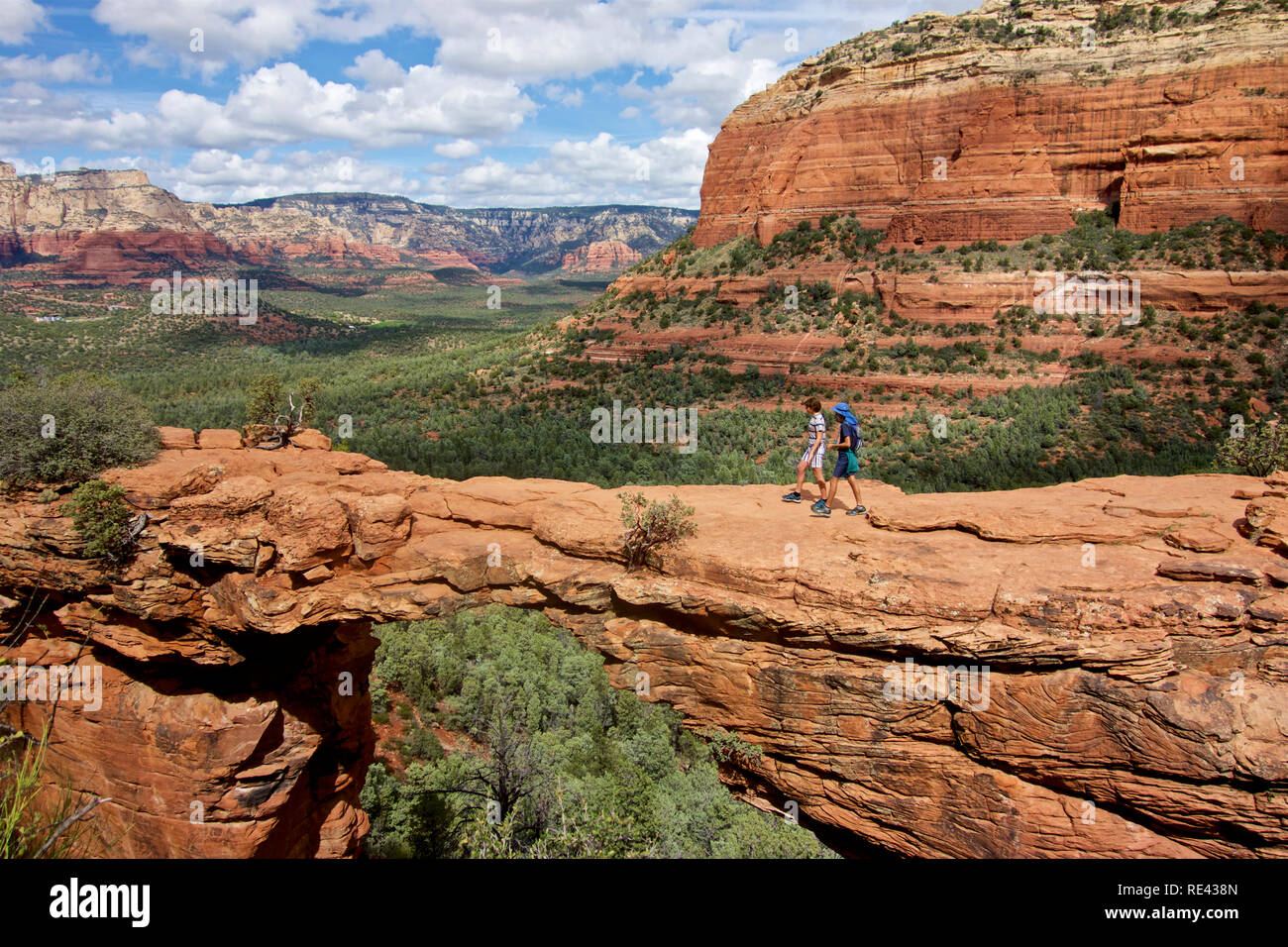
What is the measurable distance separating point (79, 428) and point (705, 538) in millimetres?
8400

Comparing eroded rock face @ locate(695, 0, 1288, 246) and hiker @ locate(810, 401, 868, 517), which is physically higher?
eroded rock face @ locate(695, 0, 1288, 246)

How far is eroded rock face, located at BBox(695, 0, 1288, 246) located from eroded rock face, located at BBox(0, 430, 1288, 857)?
37413 mm

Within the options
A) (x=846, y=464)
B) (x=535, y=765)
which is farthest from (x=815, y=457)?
(x=535, y=765)

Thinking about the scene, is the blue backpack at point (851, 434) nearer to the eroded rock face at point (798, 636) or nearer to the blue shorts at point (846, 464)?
the blue shorts at point (846, 464)

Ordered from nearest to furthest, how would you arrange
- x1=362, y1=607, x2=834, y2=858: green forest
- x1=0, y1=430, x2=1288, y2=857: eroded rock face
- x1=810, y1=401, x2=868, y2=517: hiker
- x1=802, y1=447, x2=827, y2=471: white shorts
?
x1=0, y1=430, x2=1288, y2=857: eroded rock face < x1=810, y1=401, x2=868, y2=517: hiker < x1=802, y1=447, x2=827, y2=471: white shorts < x1=362, y1=607, x2=834, y2=858: green forest

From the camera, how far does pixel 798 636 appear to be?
7.33m

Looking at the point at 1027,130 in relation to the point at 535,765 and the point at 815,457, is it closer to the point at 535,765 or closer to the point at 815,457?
the point at 815,457

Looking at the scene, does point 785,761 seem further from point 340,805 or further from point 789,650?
point 340,805

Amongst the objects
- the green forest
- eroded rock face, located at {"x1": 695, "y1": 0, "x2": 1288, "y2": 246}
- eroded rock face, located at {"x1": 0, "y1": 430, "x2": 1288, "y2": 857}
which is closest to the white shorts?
eroded rock face, located at {"x1": 0, "y1": 430, "x2": 1288, "y2": 857}

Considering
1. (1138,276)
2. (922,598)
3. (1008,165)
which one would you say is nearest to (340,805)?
(922,598)

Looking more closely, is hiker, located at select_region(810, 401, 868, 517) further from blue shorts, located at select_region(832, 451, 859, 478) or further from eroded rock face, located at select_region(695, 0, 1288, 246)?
eroded rock face, located at select_region(695, 0, 1288, 246)

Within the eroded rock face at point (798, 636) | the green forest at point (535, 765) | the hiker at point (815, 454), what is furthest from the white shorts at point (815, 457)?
the green forest at point (535, 765)

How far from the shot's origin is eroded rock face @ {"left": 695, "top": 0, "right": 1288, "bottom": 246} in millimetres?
35000

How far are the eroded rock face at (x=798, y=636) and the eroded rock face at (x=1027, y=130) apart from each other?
37.4m
